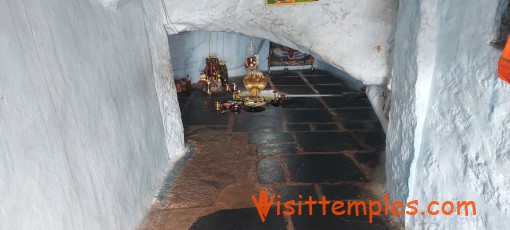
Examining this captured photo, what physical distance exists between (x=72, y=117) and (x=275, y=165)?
2335 millimetres

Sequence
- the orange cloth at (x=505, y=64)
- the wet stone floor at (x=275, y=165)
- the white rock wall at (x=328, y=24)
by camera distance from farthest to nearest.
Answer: the white rock wall at (x=328, y=24) < the wet stone floor at (x=275, y=165) < the orange cloth at (x=505, y=64)

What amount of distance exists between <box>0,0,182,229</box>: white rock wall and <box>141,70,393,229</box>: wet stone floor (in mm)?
475

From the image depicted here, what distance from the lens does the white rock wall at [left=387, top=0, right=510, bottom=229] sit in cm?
180

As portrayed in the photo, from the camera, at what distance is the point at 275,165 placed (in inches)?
150

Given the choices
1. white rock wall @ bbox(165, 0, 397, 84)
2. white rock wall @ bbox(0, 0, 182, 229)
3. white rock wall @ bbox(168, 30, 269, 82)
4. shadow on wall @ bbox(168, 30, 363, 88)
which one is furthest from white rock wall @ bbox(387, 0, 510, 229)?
white rock wall @ bbox(168, 30, 269, 82)

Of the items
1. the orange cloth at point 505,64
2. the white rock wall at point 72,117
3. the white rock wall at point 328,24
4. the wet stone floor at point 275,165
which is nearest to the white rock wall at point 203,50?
the wet stone floor at point 275,165

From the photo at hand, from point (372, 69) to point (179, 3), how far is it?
2.03m

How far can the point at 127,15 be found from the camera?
295 cm

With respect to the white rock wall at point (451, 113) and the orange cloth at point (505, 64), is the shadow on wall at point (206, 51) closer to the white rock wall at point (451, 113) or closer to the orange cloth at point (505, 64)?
the white rock wall at point (451, 113)

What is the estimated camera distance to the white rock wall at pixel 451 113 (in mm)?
1804

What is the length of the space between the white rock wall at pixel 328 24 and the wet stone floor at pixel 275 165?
1083 mm

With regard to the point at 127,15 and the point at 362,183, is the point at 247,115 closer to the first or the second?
the point at 362,183

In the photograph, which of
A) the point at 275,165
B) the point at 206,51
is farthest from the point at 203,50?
the point at 275,165

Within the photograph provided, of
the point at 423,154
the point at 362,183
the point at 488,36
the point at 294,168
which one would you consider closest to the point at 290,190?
the point at 294,168
